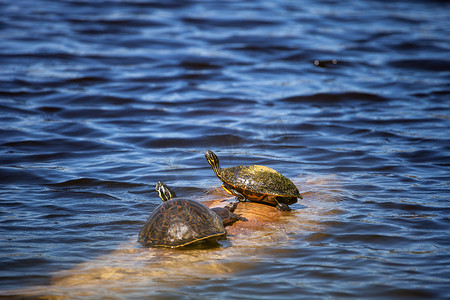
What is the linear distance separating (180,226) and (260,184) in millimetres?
1237

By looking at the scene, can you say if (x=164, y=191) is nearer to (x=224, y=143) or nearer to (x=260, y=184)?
(x=260, y=184)

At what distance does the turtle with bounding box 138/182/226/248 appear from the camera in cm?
466

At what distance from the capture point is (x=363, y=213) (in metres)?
5.61

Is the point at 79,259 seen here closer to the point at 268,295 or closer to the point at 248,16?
the point at 268,295

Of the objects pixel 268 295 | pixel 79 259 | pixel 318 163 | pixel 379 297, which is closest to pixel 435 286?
pixel 379 297

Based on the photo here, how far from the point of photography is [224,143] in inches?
348

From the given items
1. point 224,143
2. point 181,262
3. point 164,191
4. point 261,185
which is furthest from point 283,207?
point 224,143

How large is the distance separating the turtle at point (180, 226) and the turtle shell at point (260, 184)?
0.81 m

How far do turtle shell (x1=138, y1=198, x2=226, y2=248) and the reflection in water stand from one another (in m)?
0.10

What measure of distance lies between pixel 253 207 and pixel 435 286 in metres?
2.38

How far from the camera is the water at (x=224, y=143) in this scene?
4.32 meters

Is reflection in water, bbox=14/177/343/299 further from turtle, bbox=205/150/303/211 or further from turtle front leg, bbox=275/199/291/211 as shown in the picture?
turtle, bbox=205/150/303/211

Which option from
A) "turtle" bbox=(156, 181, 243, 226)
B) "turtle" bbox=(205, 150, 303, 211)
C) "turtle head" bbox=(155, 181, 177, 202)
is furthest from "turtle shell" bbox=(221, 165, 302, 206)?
"turtle head" bbox=(155, 181, 177, 202)

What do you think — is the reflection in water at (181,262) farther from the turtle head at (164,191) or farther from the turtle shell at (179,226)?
the turtle head at (164,191)
